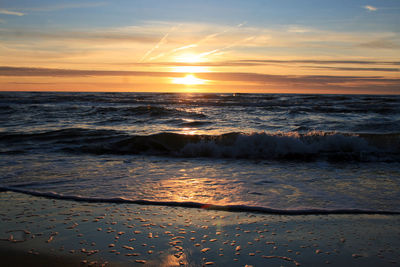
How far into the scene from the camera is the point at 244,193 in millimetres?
4180

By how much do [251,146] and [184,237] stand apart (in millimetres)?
5085

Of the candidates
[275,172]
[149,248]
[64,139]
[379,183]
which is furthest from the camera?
[64,139]

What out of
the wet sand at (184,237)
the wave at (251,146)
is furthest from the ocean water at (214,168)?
the wet sand at (184,237)

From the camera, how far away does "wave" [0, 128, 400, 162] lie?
7270mm

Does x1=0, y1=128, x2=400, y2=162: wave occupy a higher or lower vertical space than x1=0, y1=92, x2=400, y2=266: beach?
higher

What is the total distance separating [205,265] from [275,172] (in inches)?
136

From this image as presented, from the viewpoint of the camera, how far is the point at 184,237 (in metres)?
2.82

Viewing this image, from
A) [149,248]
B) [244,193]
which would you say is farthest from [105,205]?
[244,193]

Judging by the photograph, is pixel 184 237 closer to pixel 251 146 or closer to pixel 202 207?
pixel 202 207

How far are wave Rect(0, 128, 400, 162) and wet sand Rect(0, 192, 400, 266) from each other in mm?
3865

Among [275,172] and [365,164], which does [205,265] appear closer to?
[275,172]

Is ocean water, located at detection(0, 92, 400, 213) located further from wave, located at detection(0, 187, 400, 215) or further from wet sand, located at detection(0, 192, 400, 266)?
wet sand, located at detection(0, 192, 400, 266)

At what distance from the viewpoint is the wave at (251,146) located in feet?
23.9

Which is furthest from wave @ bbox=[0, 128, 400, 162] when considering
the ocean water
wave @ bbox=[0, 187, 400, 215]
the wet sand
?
the wet sand
